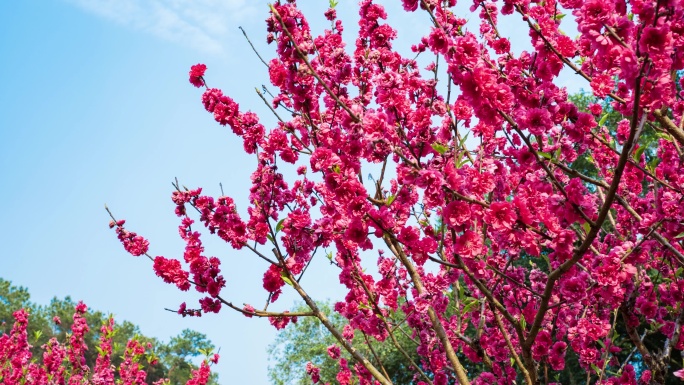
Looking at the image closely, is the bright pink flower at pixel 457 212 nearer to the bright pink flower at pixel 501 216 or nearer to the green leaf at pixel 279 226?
the bright pink flower at pixel 501 216

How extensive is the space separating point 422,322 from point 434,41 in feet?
12.2

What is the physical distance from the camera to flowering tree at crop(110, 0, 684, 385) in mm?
3119

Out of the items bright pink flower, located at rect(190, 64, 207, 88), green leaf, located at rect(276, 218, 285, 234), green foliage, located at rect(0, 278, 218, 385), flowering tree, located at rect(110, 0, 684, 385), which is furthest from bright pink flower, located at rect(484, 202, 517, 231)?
green foliage, located at rect(0, 278, 218, 385)

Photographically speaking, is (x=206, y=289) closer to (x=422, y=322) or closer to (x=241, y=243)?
(x=241, y=243)

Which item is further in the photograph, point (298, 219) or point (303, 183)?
point (303, 183)

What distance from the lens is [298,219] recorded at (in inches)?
179

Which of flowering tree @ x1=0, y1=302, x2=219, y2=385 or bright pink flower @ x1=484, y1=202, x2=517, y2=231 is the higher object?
flowering tree @ x1=0, y1=302, x2=219, y2=385

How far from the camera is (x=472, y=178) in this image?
3.33 m

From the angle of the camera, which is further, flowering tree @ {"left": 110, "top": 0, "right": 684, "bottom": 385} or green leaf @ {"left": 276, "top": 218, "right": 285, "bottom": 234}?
green leaf @ {"left": 276, "top": 218, "right": 285, "bottom": 234}

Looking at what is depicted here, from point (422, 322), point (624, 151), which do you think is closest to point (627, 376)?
point (422, 322)

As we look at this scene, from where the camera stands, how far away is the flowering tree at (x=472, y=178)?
3119 millimetres

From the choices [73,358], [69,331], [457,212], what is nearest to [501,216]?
[457,212]

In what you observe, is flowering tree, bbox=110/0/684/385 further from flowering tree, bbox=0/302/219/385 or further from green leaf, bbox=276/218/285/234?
flowering tree, bbox=0/302/219/385

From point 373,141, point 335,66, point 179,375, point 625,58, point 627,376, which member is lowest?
point 627,376
